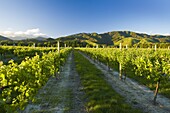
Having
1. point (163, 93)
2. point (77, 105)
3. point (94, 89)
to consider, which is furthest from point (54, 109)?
point (163, 93)

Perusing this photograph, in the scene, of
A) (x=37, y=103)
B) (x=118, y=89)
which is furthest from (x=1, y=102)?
(x=118, y=89)

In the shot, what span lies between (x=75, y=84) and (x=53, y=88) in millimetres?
1878

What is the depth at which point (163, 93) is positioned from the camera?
1197 centimetres

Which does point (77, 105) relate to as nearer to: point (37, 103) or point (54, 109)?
point (54, 109)

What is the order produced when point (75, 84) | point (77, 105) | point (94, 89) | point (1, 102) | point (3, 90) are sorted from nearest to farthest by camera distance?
point (1, 102) → point (3, 90) → point (77, 105) → point (94, 89) → point (75, 84)

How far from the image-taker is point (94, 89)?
12.2 meters

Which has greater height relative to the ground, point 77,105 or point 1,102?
point 1,102

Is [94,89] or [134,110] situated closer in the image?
[134,110]

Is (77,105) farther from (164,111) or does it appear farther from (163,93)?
(163,93)

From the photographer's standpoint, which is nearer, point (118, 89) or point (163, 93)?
point (163, 93)

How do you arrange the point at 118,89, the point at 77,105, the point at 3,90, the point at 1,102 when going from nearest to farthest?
the point at 1,102 → the point at 3,90 → the point at 77,105 → the point at 118,89

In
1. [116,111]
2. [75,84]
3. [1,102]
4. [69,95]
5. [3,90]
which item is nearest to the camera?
[1,102]

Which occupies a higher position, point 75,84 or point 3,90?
point 3,90

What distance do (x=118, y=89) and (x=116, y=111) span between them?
15.2 ft
